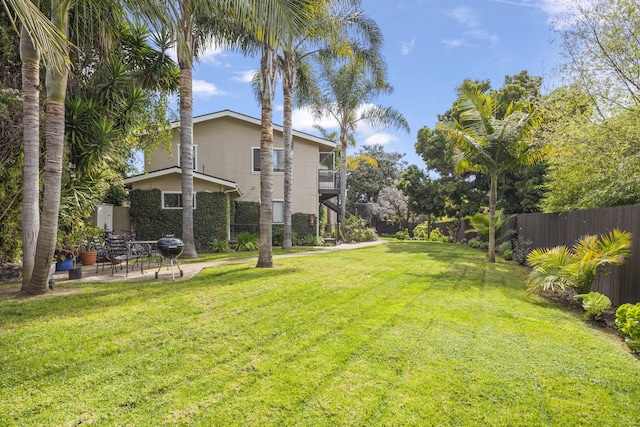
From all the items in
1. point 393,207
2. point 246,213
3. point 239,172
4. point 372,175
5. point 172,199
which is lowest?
point 246,213

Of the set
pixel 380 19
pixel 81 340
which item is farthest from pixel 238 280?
pixel 380 19

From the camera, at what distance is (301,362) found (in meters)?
3.74

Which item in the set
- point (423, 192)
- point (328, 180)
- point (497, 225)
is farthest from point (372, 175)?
point (497, 225)

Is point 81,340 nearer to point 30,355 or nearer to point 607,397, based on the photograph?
point 30,355

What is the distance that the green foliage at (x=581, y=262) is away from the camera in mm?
5898

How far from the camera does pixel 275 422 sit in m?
2.74

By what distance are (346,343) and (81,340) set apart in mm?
3156

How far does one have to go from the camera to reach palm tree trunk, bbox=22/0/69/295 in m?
5.74

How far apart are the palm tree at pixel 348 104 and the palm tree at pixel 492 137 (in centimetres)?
832

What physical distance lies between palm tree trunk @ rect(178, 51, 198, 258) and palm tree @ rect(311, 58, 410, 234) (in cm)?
890

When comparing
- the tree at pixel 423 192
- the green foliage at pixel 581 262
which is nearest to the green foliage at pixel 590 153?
the green foliage at pixel 581 262

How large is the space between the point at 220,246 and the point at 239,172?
5.81 m

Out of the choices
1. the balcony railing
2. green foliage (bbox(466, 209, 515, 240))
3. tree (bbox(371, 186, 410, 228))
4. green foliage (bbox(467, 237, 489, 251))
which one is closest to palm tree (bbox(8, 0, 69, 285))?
green foliage (bbox(466, 209, 515, 240))

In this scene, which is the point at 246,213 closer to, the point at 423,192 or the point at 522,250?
the point at 522,250
